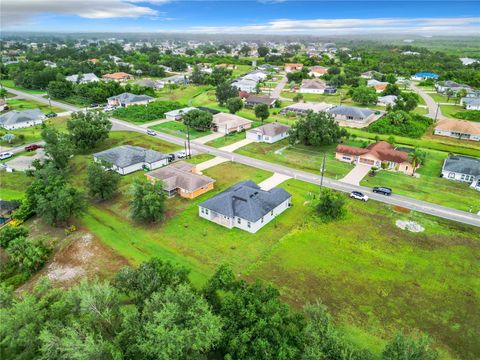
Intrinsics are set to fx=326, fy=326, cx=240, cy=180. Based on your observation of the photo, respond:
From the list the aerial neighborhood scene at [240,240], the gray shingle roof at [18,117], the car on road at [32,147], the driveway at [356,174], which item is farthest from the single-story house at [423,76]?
the car on road at [32,147]

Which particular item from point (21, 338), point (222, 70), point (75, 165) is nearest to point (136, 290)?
point (21, 338)

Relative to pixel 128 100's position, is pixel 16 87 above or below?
below

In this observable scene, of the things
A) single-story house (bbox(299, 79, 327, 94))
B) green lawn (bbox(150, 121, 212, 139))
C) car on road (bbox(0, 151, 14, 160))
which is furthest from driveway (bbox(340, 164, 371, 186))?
single-story house (bbox(299, 79, 327, 94))

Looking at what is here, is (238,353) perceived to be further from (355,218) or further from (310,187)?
(310,187)

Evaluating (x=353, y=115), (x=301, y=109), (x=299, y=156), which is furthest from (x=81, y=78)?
(x=299, y=156)

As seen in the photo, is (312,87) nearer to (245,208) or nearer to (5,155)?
(245,208)

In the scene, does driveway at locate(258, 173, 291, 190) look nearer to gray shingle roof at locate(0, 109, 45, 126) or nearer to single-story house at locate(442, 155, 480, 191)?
single-story house at locate(442, 155, 480, 191)
